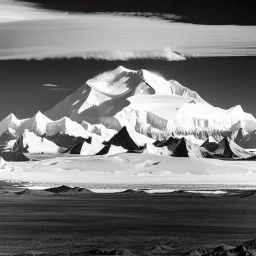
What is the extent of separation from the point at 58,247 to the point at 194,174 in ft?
198

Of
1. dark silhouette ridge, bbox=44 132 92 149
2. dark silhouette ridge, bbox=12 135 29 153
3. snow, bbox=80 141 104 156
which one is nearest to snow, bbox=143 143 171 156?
snow, bbox=80 141 104 156

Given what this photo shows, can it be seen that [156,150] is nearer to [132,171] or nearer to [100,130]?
[132,171]

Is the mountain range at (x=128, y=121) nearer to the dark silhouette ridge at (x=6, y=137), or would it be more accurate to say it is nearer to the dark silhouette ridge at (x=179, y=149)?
the dark silhouette ridge at (x=6, y=137)

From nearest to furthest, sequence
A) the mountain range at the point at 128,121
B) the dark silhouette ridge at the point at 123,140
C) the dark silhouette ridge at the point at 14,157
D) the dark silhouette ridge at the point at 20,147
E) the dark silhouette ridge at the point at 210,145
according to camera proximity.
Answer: the dark silhouette ridge at the point at 14,157 → the dark silhouette ridge at the point at 20,147 → the dark silhouette ridge at the point at 123,140 → the dark silhouette ridge at the point at 210,145 → the mountain range at the point at 128,121

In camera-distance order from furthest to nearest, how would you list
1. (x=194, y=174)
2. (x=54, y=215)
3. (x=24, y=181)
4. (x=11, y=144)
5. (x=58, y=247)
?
(x=11, y=144) → (x=194, y=174) → (x=24, y=181) → (x=54, y=215) → (x=58, y=247)

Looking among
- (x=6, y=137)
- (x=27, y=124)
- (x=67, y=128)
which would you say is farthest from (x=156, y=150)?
(x=27, y=124)

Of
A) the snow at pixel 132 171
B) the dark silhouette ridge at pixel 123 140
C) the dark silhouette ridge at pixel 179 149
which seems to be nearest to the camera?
the snow at pixel 132 171

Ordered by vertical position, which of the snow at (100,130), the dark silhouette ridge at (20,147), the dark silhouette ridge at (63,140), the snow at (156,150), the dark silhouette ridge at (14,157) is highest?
the snow at (100,130)

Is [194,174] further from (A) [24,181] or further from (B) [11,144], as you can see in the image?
(B) [11,144]

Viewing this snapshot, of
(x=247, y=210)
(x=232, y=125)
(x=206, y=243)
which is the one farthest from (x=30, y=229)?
(x=232, y=125)

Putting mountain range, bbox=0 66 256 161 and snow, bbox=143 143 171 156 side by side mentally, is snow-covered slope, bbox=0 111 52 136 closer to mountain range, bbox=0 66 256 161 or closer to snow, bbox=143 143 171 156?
mountain range, bbox=0 66 256 161

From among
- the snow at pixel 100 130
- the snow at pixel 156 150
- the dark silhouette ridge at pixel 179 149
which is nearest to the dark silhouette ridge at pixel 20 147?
the snow at pixel 100 130

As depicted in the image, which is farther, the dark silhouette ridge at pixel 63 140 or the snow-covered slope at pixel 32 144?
the dark silhouette ridge at pixel 63 140

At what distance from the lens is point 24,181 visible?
79.5m
